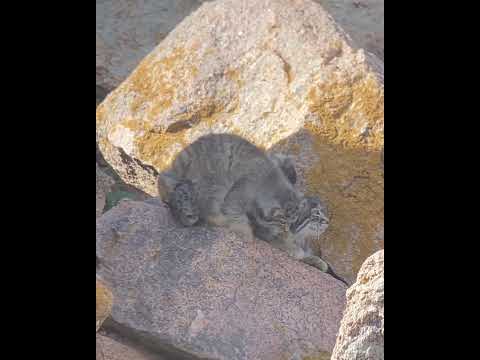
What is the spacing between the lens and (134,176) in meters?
6.45

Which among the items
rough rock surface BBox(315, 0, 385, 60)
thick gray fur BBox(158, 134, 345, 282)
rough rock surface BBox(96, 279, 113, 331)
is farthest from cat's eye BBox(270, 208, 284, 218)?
rough rock surface BBox(315, 0, 385, 60)

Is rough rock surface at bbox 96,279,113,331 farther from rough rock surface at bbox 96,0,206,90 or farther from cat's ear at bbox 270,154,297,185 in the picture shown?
rough rock surface at bbox 96,0,206,90

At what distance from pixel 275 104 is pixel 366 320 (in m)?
2.98

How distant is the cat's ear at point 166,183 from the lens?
17.8ft

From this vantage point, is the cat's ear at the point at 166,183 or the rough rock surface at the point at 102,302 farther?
→ the cat's ear at the point at 166,183

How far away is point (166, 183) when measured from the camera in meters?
5.49

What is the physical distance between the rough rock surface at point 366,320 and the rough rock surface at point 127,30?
17.9 ft


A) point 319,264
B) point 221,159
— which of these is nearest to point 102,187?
point 221,159

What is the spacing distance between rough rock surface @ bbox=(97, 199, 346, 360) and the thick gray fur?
112 millimetres

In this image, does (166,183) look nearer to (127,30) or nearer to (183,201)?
(183,201)

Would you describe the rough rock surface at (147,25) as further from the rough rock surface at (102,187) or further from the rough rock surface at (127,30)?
the rough rock surface at (102,187)

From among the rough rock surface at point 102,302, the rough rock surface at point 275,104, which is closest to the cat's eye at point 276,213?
the rough rock surface at point 275,104

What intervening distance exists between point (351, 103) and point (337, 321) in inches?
72.8
